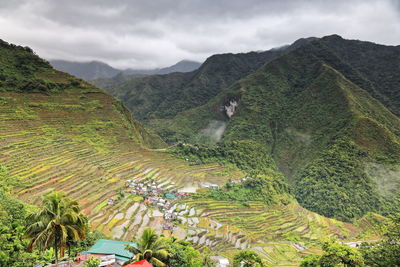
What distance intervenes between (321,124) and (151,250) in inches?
3323

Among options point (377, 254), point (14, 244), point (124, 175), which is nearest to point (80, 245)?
point (14, 244)

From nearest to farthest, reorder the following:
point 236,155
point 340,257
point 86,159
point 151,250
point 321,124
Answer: point 151,250, point 340,257, point 86,159, point 236,155, point 321,124

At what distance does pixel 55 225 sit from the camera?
29.4ft

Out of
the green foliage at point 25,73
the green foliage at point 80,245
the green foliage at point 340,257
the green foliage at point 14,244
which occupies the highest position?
the green foliage at point 25,73

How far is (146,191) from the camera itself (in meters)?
36.1

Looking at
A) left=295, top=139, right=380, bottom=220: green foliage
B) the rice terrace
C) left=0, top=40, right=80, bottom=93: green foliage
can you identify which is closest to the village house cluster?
the rice terrace

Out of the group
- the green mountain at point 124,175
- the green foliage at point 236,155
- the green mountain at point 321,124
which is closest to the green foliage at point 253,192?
the green mountain at point 124,175

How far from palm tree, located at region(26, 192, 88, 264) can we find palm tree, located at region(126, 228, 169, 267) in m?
3.18

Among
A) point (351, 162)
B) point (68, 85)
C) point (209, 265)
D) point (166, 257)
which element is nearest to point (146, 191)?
point (209, 265)

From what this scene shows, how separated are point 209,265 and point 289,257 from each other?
2003cm

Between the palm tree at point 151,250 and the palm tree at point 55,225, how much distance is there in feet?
10.4

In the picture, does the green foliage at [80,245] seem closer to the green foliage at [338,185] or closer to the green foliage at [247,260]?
the green foliage at [247,260]

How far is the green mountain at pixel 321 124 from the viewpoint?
187ft

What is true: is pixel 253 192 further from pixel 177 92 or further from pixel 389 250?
pixel 177 92
